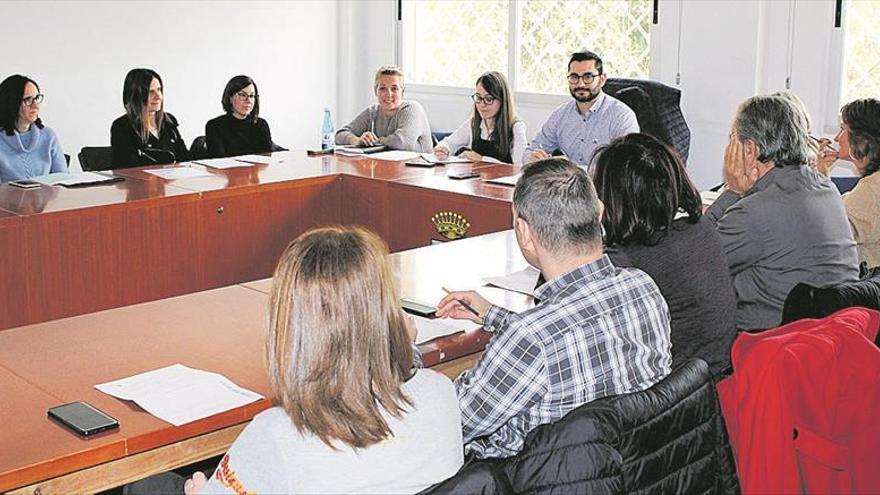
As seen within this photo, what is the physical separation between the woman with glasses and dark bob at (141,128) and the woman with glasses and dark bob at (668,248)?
3.21 meters

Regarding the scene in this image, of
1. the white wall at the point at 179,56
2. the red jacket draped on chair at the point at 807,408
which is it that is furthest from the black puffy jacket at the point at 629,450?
the white wall at the point at 179,56

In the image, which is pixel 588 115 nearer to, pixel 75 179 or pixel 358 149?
pixel 358 149

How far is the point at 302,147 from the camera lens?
841 cm

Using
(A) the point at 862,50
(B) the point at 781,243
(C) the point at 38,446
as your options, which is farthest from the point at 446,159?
(C) the point at 38,446

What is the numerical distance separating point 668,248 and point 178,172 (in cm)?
292

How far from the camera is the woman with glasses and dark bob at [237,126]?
589cm

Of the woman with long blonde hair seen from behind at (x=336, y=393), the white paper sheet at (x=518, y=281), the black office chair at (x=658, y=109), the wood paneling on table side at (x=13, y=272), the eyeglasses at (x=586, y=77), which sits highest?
the eyeglasses at (x=586, y=77)

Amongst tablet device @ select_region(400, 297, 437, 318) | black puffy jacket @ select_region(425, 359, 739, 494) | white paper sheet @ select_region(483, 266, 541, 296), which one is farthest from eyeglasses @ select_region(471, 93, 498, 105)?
black puffy jacket @ select_region(425, 359, 739, 494)

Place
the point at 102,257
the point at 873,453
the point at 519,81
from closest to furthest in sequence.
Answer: the point at 873,453
the point at 102,257
the point at 519,81

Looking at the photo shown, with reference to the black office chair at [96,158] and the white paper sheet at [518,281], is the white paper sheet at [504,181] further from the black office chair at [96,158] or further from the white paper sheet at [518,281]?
the black office chair at [96,158]

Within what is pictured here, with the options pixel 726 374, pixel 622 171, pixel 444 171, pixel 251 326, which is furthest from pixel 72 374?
pixel 444 171

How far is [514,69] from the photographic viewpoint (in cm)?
764

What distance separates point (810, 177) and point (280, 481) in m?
2.09

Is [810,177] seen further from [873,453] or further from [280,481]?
[280,481]
